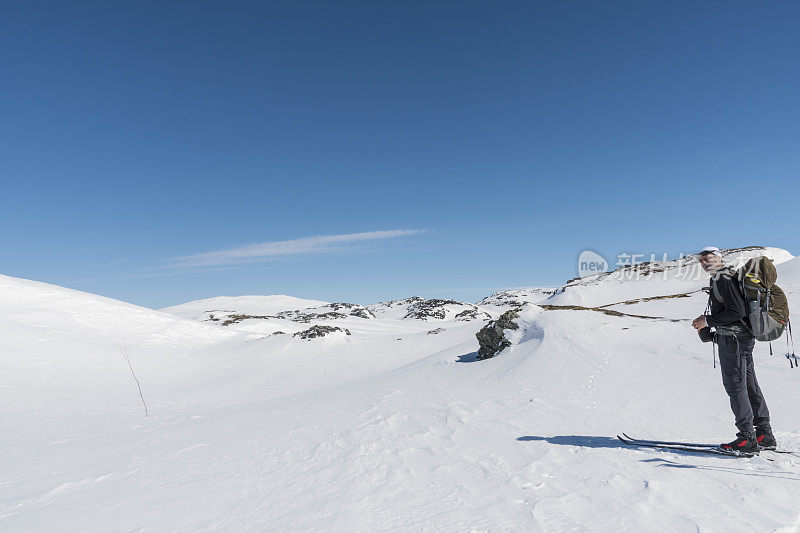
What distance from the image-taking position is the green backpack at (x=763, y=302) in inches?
163

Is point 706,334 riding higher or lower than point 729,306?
lower

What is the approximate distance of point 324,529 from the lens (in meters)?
3.09

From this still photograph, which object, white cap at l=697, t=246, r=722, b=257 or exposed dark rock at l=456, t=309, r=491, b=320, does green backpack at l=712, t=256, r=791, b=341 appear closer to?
white cap at l=697, t=246, r=722, b=257

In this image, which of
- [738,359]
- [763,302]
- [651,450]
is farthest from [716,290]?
[651,450]

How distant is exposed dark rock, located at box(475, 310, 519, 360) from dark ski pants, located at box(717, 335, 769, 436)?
→ 291 inches

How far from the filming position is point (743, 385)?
436 centimetres

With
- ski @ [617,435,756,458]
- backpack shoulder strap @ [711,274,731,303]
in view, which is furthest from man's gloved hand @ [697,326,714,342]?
ski @ [617,435,756,458]

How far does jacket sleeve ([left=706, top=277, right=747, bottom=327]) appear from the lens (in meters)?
4.32

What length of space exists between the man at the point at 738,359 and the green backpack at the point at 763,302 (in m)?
0.11

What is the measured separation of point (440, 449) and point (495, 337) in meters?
7.89

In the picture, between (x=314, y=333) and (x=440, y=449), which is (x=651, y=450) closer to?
(x=440, y=449)

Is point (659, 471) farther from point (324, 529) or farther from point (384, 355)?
point (384, 355)

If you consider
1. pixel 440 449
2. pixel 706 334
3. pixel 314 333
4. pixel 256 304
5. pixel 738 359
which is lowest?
pixel 314 333

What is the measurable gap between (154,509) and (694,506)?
5.20 metres
